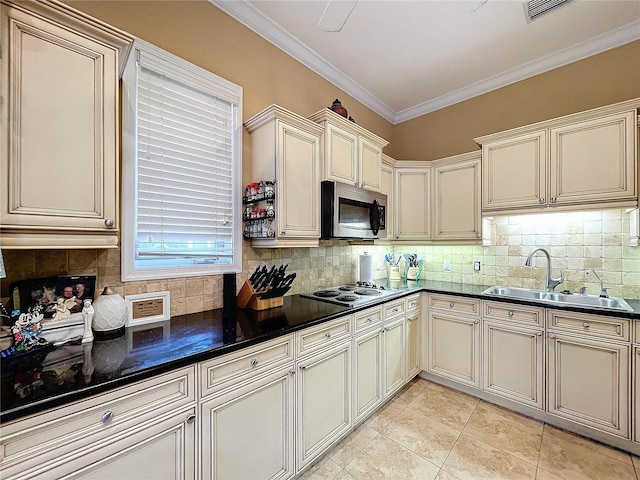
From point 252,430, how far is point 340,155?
6.29 feet

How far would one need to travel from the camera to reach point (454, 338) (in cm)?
262

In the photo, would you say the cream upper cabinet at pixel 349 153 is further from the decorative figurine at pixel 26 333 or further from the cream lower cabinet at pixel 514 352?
the decorative figurine at pixel 26 333

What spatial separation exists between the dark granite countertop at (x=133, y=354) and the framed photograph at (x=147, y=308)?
2.2 inches

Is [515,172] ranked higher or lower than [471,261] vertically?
higher

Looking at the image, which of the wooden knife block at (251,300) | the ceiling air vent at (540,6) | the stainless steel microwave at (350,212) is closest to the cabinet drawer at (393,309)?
the stainless steel microwave at (350,212)

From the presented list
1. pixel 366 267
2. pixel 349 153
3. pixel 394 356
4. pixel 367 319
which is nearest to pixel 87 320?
pixel 367 319

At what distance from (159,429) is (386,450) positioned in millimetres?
1509

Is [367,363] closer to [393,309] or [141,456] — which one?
[393,309]

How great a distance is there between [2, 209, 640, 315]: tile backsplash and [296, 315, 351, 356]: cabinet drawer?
661mm

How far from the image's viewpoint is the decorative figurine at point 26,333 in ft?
3.47

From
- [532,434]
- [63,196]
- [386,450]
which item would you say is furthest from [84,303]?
[532,434]

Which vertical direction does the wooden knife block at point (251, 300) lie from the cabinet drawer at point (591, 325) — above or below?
above

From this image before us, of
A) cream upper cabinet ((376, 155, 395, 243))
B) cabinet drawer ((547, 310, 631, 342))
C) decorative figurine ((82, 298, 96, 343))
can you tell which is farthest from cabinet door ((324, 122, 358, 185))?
cabinet drawer ((547, 310, 631, 342))

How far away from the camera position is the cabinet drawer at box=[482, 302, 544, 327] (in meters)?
2.19
